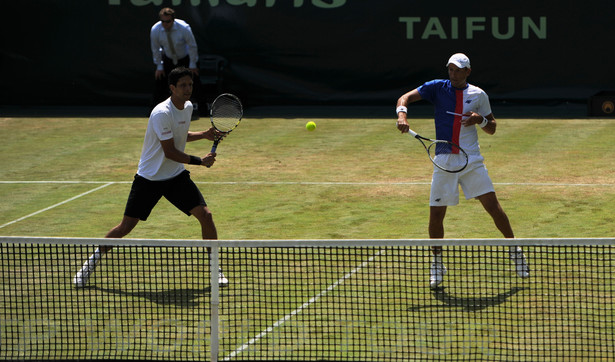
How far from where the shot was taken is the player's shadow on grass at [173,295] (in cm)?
760

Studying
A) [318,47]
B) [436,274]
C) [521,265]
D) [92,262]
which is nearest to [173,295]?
[92,262]

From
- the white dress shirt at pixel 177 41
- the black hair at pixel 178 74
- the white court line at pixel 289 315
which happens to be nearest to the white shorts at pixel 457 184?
the white court line at pixel 289 315

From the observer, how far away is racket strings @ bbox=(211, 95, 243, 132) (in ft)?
28.8

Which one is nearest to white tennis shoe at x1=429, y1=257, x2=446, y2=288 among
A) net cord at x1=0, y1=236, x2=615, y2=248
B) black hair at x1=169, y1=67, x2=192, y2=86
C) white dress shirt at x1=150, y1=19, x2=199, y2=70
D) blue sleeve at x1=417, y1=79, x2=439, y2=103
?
blue sleeve at x1=417, y1=79, x2=439, y2=103

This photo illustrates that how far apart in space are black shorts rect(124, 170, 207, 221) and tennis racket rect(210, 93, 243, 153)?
713mm

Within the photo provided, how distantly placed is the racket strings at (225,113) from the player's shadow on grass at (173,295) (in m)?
1.54

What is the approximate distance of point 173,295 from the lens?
7.90 metres

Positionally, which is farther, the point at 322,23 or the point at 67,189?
the point at 322,23

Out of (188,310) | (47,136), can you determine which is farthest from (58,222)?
(47,136)

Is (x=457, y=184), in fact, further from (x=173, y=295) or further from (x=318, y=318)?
(x=173, y=295)

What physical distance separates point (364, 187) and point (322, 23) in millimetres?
7459

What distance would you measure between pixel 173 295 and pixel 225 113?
1861 millimetres

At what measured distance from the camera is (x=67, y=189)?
12.5m

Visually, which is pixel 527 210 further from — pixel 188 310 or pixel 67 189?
pixel 67 189
